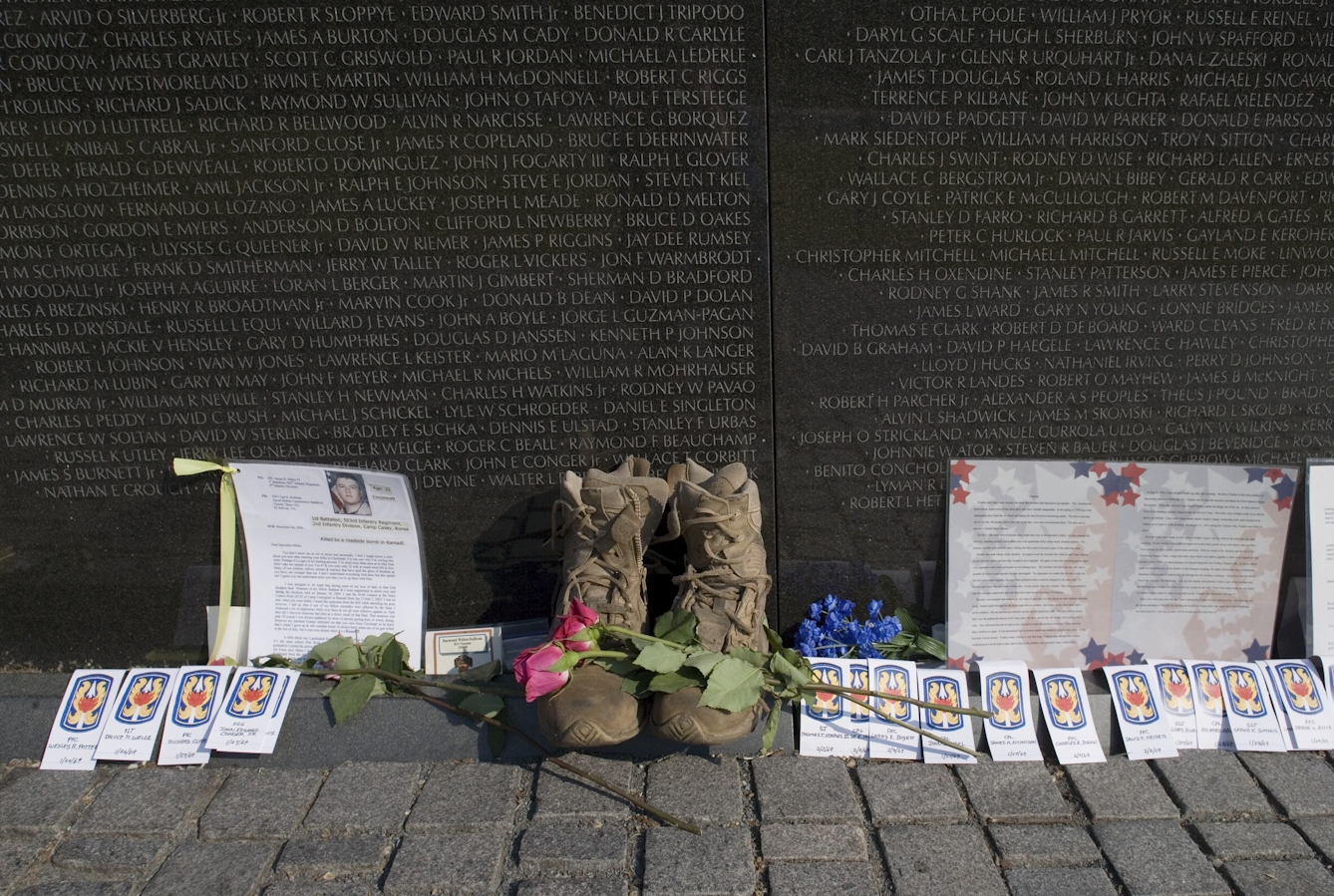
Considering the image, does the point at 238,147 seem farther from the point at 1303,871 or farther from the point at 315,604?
the point at 1303,871

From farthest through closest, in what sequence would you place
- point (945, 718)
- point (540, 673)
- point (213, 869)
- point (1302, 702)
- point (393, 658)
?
point (393, 658)
point (1302, 702)
point (945, 718)
point (540, 673)
point (213, 869)

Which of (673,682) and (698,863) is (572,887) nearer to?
(698,863)

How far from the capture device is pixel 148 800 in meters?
2.79

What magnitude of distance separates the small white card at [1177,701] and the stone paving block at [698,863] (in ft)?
4.95

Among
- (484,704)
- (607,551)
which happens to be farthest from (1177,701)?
(484,704)

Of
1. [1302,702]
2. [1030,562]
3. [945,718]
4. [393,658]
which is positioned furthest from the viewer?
[1030,562]

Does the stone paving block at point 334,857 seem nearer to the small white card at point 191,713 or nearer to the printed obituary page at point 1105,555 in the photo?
the small white card at point 191,713

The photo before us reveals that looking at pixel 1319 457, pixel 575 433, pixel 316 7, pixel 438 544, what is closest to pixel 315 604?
pixel 438 544

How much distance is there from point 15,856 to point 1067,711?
125 inches

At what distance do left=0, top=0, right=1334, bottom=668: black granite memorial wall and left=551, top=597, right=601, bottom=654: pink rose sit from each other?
652 millimetres

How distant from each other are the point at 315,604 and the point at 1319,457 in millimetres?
3778

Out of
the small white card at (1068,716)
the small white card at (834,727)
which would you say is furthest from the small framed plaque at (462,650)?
the small white card at (1068,716)

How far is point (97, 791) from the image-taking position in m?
2.86

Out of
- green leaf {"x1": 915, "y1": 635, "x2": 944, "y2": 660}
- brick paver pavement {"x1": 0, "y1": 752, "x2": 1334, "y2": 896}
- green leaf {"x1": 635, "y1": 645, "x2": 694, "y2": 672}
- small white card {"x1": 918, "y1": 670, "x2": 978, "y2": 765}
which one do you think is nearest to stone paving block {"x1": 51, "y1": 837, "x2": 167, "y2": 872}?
brick paver pavement {"x1": 0, "y1": 752, "x2": 1334, "y2": 896}
